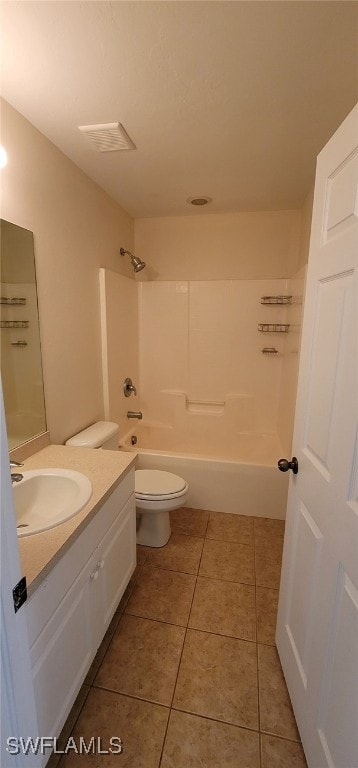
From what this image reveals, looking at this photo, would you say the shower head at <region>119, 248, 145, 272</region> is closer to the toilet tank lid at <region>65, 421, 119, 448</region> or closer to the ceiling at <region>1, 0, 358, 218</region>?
the ceiling at <region>1, 0, 358, 218</region>

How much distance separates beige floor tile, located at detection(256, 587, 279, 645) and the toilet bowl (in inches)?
25.0

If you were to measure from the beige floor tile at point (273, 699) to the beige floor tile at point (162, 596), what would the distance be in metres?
0.38

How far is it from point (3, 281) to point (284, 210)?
2.25 meters

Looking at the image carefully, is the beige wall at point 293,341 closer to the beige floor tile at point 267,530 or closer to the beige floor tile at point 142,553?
the beige floor tile at point 267,530

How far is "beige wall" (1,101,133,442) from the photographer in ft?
4.56

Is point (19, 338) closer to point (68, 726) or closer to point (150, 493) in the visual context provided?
point (150, 493)

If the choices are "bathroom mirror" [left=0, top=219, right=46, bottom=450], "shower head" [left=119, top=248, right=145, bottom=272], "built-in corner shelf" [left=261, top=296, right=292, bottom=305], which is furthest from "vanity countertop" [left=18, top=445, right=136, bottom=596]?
"built-in corner shelf" [left=261, top=296, right=292, bottom=305]

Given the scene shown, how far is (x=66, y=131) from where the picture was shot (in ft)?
4.87

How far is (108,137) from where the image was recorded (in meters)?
1.53

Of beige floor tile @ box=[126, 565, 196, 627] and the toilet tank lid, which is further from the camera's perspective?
the toilet tank lid

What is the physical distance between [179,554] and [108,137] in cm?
231

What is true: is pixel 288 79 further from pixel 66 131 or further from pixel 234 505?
pixel 234 505

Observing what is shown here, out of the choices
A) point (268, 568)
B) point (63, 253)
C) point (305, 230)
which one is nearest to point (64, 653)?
point (268, 568)

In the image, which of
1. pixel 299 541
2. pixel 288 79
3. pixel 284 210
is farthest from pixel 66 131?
pixel 299 541
